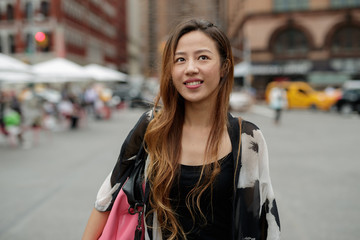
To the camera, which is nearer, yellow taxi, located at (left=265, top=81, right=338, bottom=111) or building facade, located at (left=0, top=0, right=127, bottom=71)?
yellow taxi, located at (left=265, top=81, right=338, bottom=111)

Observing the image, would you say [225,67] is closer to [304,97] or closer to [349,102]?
[349,102]

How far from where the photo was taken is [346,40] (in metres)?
40.6

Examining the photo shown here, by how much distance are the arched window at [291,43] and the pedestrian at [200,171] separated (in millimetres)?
41469

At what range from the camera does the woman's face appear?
1746 mm

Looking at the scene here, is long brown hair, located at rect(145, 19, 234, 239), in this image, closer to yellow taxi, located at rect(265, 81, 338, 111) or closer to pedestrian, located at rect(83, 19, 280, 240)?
pedestrian, located at rect(83, 19, 280, 240)

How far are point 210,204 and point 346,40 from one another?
43739 mm

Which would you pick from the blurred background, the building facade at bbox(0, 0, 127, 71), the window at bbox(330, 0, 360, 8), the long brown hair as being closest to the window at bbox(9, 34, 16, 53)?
the building facade at bbox(0, 0, 127, 71)

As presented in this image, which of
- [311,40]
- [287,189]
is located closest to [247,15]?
[311,40]

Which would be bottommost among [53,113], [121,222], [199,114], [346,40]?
[53,113]

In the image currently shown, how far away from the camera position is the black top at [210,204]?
1.76 meters

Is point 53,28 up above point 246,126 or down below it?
above

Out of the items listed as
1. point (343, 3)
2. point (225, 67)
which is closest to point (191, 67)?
point (225, 67)

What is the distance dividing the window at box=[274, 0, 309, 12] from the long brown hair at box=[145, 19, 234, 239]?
42.0 metres

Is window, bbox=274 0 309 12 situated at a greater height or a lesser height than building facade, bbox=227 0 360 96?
greater
